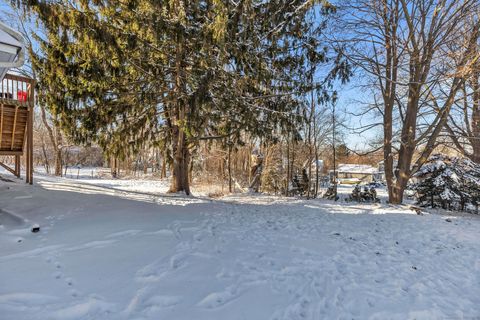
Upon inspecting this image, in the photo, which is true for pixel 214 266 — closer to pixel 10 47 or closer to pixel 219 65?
pixel 10 47

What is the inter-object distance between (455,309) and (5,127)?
8.14m

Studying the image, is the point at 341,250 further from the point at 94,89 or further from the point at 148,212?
the point at 94,89

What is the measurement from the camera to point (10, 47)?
2.04m

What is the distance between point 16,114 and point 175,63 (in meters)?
3.70

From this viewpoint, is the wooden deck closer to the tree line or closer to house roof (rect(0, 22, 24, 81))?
the tree line

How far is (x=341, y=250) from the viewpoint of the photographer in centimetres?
391

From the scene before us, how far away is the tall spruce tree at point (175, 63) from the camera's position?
565 cm

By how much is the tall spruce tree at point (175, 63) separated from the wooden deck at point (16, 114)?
30.0 inches

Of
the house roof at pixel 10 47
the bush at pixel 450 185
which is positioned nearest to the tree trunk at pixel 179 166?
the house roof at pixel 10 47

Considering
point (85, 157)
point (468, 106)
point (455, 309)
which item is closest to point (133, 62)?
point (455, 309)

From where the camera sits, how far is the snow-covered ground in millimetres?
2256

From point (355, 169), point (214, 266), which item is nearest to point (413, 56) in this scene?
point (214, 266)

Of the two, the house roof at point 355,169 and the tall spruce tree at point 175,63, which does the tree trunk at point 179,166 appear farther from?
the house roof at point 355,169

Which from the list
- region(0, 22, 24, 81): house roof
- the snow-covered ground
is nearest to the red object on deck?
the snow-covered ground
